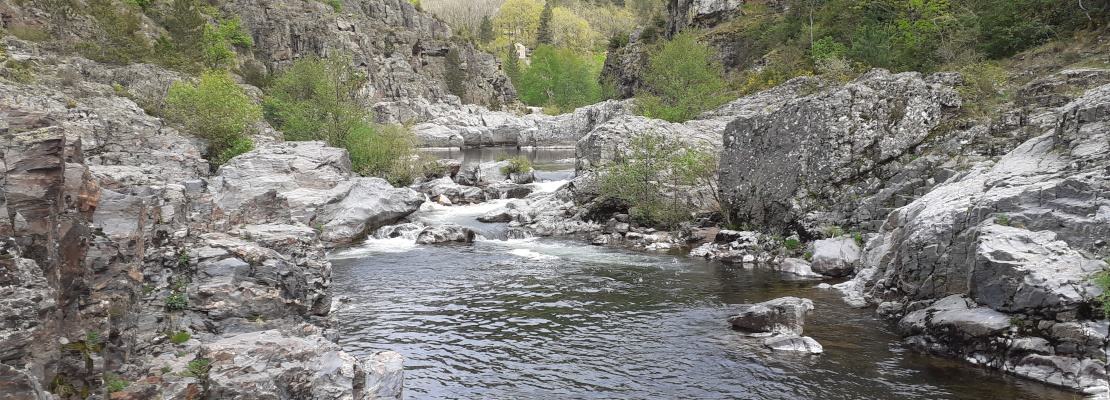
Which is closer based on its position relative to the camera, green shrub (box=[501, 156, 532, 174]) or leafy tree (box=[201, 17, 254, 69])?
green shrub (box=[501, 156, 532, 174])

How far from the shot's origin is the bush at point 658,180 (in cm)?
3173

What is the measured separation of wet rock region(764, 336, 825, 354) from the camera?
14.4 m

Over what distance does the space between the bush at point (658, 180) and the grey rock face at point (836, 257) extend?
374 inches

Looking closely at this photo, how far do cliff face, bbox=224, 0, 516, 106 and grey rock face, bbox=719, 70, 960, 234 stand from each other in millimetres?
77970

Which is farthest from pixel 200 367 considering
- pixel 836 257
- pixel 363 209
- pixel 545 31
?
pixel 545 31

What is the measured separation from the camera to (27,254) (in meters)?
6.32

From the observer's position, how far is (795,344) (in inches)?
575

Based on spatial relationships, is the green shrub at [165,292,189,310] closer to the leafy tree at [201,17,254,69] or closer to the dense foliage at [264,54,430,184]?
the dense foliage at [264,54,430,184]

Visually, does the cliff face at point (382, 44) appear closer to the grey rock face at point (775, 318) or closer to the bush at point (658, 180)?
the bush at point (658, 180)

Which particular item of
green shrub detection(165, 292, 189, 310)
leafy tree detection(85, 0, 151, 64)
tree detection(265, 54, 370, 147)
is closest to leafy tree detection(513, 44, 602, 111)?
leafy tree detection(85, 0, 151, 64)

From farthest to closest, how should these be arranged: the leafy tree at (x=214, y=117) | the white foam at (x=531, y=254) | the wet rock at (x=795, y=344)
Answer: the leafy tree at (x=214, y=117), the white foam at (x=531, y=254), the wet rock at (x=795, y=344)

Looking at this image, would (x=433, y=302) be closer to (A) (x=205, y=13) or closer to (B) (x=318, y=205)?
(B) (x=318, y=205)

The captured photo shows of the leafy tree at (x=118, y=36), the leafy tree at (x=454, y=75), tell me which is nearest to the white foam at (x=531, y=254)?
the leafy tree at (x=118, y=36)

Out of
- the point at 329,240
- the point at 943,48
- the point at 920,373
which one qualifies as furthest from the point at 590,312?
the point at 943,48
